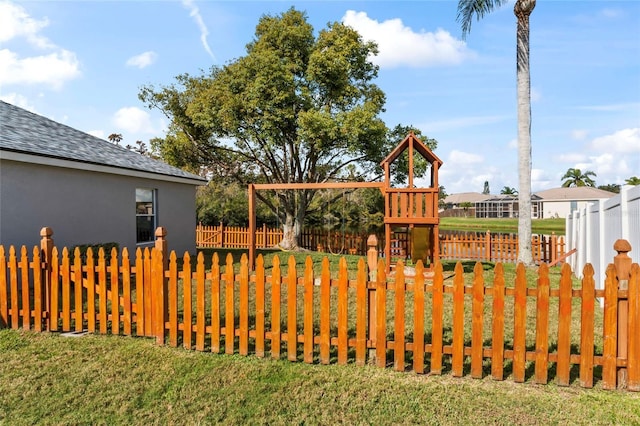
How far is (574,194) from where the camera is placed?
55.8m

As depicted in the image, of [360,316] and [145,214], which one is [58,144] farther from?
[360,316]

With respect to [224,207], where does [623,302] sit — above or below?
below

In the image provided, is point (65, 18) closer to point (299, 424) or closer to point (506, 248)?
point (299, 424)

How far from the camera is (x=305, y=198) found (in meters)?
18.5

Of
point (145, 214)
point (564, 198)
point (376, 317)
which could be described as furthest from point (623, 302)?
point (564, 198)

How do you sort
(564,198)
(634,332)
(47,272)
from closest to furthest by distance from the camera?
(634,332) → (47,272) → (564,198)

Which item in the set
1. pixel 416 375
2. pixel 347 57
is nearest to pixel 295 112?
pixel 347 57

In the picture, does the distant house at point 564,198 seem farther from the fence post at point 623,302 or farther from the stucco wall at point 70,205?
the fence post at point 623,302

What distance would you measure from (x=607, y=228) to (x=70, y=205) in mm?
10989

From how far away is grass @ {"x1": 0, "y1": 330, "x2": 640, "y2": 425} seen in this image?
2.93 meters

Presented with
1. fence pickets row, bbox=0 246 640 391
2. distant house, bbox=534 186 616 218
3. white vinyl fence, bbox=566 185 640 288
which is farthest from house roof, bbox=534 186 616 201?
fence pickets row, bbox=0 246 640 391

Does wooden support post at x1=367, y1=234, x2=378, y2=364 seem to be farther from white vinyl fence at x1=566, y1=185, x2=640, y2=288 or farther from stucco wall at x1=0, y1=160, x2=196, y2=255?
stucco wall at x1=0, y1=160, x2=196, y2=255

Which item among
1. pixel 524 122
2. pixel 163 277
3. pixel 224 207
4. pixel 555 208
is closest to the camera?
pixel 163 277

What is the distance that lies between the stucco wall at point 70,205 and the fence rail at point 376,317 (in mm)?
3255
